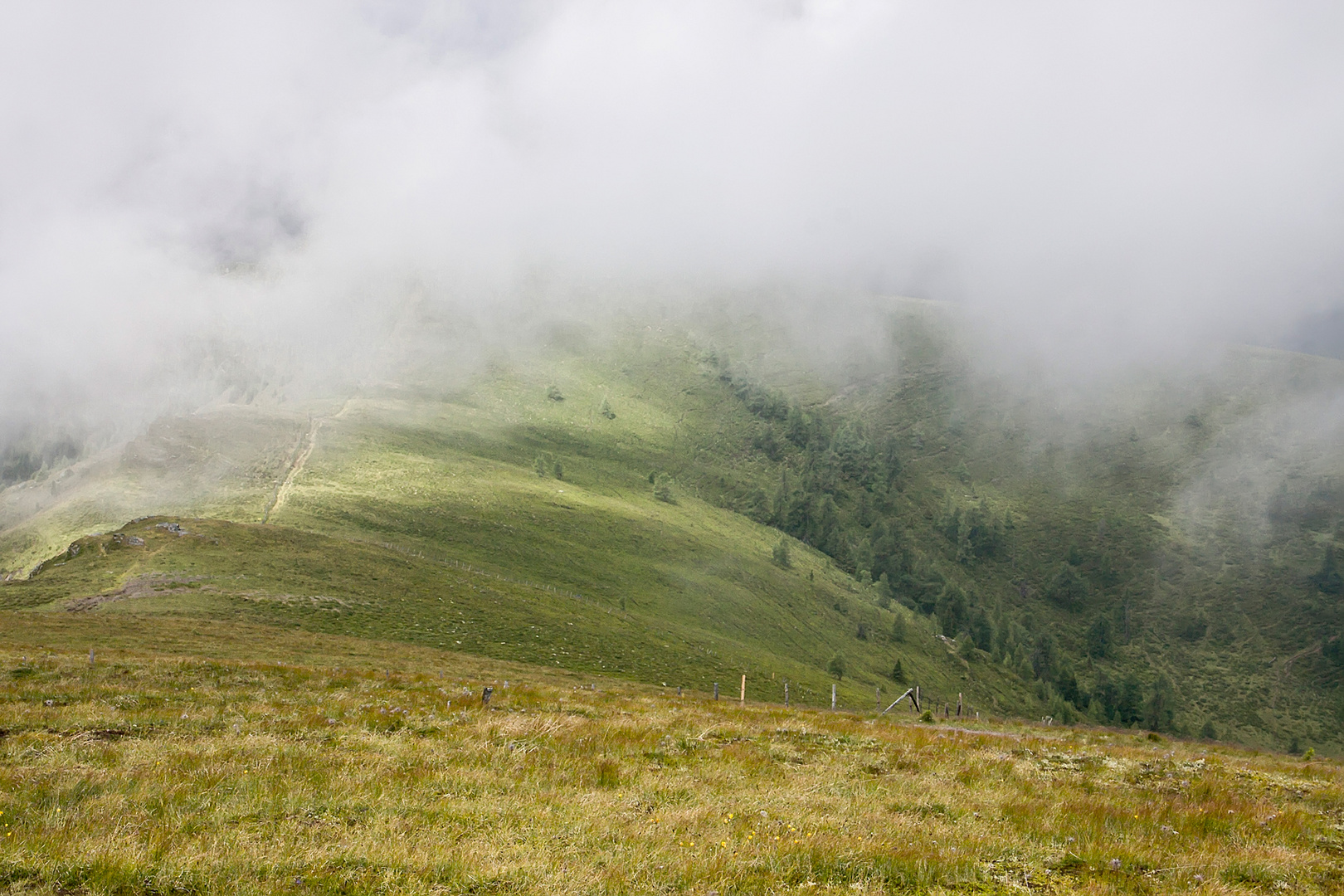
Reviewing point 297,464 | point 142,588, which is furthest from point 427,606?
point 297,464

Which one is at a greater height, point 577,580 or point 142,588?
point 577,580

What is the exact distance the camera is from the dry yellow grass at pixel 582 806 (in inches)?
280

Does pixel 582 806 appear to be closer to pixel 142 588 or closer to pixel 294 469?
pixel 142 588

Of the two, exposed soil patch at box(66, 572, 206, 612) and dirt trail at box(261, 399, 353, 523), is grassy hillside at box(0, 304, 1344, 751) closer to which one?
dirt trail at box(261, 399, 353, 523)

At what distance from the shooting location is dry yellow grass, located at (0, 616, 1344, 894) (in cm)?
711

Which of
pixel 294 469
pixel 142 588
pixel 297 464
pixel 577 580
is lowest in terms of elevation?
pixel 142 588

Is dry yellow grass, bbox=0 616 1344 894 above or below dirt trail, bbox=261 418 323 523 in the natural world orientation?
below

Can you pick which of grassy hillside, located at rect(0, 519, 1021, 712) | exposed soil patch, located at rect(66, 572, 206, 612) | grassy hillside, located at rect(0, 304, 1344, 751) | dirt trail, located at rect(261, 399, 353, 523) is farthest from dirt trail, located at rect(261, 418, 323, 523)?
exposed soil patch, located at rect(66, 572, 206, 612)

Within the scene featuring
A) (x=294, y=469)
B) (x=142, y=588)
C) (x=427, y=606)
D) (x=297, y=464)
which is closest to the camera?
(x=142, y=588)

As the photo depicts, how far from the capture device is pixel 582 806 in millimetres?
9539

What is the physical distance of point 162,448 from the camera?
116312mm

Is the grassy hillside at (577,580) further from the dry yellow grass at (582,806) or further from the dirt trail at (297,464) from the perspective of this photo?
the dry yellow grass at (582,806)

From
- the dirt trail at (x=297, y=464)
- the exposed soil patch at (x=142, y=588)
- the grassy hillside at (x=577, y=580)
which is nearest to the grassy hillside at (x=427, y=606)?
the exposed soil patch at (x=142, y=588)

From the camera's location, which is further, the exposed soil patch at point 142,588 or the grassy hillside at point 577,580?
the grassy hillside at point 577,580
